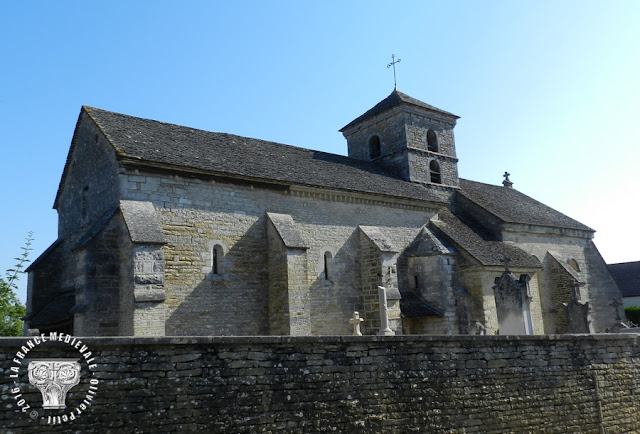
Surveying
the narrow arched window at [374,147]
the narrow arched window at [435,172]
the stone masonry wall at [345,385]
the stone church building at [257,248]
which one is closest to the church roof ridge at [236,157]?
the stone church building at [257,248]

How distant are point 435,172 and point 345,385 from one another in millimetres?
18297

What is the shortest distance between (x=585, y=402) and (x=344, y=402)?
19.2ft

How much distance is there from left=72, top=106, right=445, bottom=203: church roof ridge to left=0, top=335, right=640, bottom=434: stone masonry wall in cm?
811

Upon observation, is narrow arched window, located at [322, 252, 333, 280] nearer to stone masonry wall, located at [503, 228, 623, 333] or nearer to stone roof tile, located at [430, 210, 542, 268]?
stone roof tile, located at [430, 210, 542, 268]

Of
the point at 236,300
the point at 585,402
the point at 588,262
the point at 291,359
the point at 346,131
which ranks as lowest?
the point at 585,402

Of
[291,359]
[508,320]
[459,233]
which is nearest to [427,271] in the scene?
[459,233]

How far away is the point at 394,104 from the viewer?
24.9 m

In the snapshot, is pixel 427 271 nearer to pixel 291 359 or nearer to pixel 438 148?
pixel 438 148

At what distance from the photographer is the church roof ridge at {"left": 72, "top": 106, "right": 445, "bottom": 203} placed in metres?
14.9

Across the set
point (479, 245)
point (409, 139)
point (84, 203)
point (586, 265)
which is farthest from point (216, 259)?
point (586, 265)

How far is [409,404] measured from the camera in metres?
8.70

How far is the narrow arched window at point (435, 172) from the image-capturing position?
25064mm

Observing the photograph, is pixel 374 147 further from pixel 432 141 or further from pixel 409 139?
pixel 432 141

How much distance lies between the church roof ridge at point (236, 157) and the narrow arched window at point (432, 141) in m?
4.19
